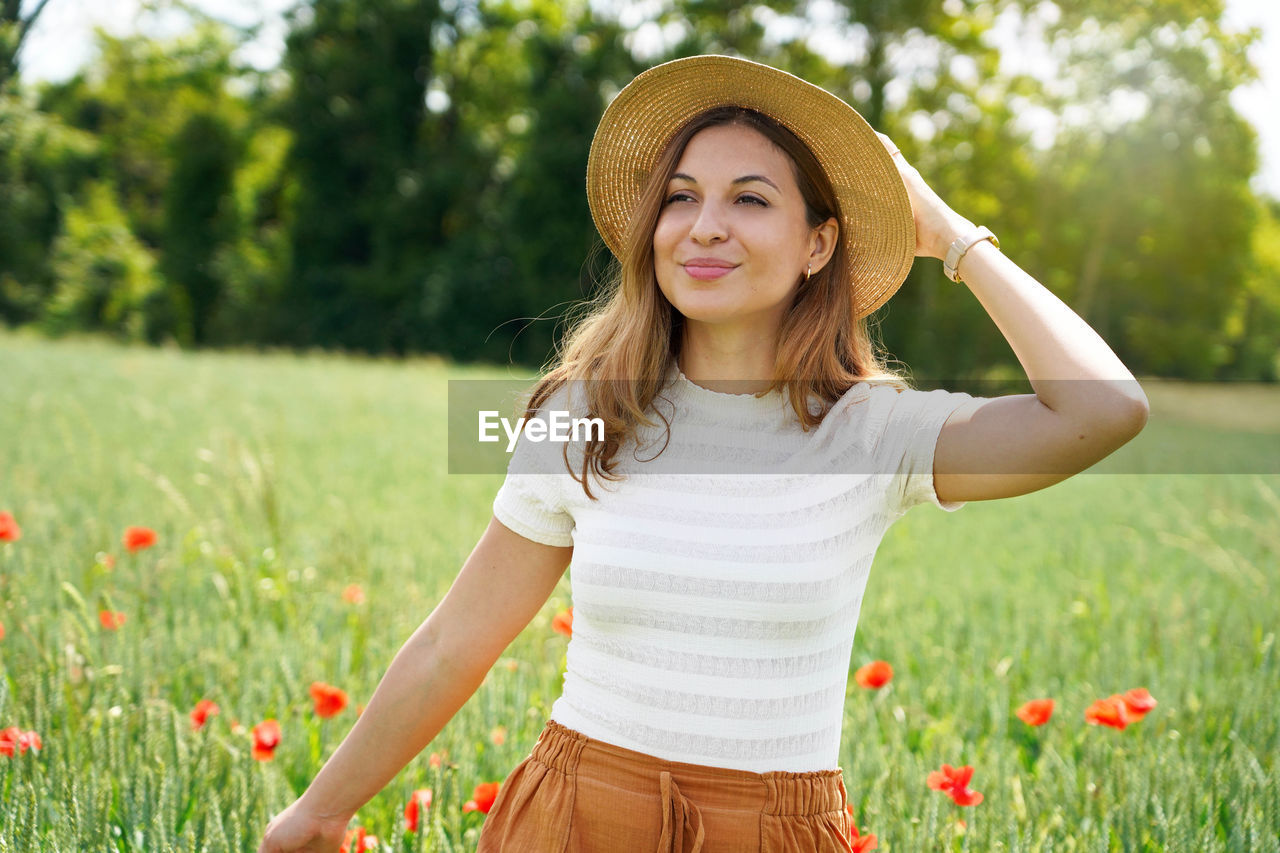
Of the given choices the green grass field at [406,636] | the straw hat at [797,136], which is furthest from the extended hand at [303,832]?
the straw hat at [797,136]

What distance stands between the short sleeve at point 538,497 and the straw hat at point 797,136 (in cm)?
58

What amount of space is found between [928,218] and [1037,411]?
0.44m

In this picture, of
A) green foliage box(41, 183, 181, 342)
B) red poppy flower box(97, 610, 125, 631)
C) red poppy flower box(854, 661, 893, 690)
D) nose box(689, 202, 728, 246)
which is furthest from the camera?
green foliage box(41, 183, 181, 342)

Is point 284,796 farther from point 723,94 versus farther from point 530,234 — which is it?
point 530,234

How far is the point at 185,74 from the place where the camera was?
29844 mm

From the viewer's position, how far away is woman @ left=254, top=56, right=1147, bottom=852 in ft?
4.99

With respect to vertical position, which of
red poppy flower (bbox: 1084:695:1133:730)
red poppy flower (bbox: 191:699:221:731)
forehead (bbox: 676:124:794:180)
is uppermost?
forehead (bbox: 676:124:794:180)

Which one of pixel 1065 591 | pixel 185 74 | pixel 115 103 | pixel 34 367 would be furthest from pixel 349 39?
pixel 1065 591

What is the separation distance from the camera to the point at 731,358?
179cm

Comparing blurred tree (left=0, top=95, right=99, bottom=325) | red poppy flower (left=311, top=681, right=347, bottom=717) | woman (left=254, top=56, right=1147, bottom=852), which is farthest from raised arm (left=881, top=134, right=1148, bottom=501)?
blurred tree (left=0, top=95, right=99, bottom=325)

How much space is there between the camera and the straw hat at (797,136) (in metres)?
1.76

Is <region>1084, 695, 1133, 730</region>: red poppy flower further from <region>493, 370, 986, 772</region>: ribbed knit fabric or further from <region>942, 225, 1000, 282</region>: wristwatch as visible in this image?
<region>942, 225, 1000, 282</region>: wristwatch

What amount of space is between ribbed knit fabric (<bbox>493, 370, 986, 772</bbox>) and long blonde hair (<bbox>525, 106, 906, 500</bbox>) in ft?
0.24

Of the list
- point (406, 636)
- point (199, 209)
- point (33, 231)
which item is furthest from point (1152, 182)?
point (33, 231)
